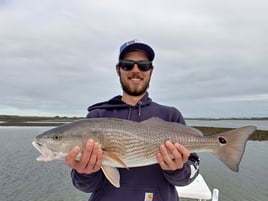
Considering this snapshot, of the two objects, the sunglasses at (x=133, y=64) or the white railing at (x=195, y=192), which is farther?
the white railing at (x=195, y=192)

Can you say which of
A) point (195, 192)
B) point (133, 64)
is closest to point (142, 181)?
point (133, 64)

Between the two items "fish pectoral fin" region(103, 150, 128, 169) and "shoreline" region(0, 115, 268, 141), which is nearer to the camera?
"fish pectoral fin" region(103, 150, 128, 169)

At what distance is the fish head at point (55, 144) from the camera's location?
3.72 meters

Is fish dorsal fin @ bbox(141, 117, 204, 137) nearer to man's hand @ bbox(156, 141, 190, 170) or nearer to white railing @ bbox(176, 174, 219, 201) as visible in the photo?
man's hand @ bbox(156, 141, 190, 170)

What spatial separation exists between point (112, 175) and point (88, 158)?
31 cm

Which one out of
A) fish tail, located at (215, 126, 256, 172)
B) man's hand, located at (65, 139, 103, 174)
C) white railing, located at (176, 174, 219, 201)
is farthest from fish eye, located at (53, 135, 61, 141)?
white railing, located at (176, 174, 219, 201)

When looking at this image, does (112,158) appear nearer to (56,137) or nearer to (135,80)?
(56,137)

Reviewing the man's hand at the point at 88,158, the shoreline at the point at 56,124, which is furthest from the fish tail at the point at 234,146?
the shoreline at the point at 56,124

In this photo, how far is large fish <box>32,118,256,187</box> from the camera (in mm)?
3648

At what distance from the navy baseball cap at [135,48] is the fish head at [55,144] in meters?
1.18

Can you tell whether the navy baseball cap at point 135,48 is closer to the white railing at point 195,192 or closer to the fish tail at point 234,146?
the fish tail at point 234,146

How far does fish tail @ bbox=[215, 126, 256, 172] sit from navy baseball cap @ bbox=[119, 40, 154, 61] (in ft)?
4.38

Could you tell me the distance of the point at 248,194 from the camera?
1652 cm

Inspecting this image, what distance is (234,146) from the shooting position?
12.6ft
